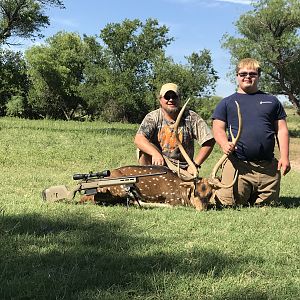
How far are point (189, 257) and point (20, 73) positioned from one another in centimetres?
4299

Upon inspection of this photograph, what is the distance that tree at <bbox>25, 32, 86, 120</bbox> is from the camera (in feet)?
141

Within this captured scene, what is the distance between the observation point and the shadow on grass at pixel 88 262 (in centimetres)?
292

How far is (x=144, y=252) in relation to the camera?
3.68 meters

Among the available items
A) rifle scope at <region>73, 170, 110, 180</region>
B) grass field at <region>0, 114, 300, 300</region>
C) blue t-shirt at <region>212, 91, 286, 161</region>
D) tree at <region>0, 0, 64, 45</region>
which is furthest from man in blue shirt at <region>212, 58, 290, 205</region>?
tree at <region>0, 0, 64, 45</region>

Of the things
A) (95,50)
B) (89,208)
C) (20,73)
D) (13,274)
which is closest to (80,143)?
(89,208)

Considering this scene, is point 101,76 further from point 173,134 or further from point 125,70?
point 173,134

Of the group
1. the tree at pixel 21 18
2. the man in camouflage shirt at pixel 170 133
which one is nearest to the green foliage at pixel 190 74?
the tree at pixel 21 18

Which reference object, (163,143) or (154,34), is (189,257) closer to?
(163,143)

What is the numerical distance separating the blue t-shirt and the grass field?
764mm

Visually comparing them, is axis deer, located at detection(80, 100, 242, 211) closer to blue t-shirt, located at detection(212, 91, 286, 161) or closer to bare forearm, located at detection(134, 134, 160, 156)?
blue t-shirt, located at detection(212, 91, 286, 161)

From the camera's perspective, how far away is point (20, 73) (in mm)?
44094

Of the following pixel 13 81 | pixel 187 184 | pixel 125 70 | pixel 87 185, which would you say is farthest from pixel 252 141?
pixel 13 81

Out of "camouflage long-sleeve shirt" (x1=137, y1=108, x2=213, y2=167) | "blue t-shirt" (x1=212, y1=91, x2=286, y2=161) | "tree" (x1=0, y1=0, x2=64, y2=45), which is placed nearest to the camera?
"blue t-shirt" (x1=212, y1=91, x2=286, y2=161)

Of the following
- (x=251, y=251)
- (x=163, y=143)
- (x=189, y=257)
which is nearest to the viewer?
(x=189, y=257)
